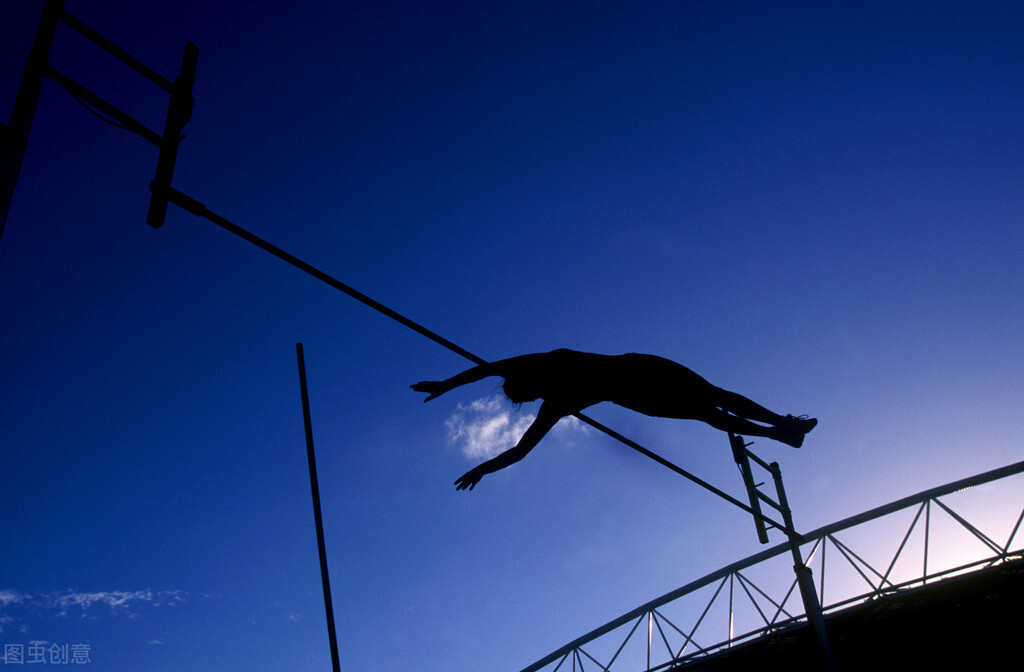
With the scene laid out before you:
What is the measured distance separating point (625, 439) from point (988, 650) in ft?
21.2

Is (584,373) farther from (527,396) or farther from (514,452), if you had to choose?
(514,452)

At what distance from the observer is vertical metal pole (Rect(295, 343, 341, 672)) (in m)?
4.52

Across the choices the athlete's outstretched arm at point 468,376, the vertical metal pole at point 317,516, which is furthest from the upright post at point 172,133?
the athlete's outstretched arm at point 468,376

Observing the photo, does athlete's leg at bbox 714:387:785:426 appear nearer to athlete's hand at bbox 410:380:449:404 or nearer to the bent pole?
the bent pole

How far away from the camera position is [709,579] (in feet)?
39.7

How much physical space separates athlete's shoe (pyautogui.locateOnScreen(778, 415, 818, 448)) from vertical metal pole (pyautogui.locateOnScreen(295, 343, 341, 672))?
145 inches

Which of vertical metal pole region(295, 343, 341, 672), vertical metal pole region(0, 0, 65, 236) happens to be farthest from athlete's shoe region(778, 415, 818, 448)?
vertical metal pole region(0, 0, 65, 236)

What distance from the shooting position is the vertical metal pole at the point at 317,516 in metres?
4.52

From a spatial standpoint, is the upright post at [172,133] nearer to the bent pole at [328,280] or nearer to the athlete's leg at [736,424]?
the bent pole at [328,280]

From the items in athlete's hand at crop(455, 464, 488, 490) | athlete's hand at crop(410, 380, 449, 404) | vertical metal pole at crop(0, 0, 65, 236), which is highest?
vertical metal pole at crop(0, 0, 65, 236)

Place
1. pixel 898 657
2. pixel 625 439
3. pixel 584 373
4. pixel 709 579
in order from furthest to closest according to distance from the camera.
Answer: pixel 709 579 < pixel 898 657 < pixel 625 439 < pixel 584 373

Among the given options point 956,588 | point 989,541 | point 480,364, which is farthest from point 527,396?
point 956,588

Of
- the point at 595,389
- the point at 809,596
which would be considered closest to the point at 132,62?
the point at 595,389

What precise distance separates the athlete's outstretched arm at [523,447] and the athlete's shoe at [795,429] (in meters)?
1.79
